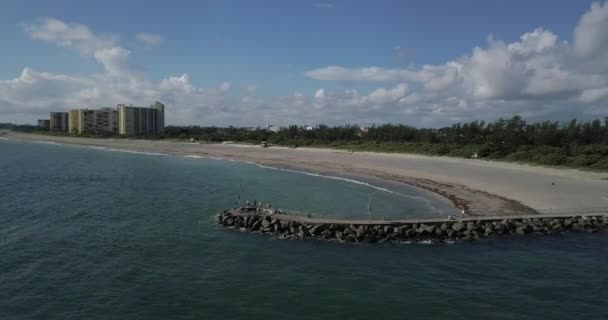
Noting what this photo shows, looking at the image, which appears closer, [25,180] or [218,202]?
[218,202]

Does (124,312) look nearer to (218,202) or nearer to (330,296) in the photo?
(330,296)

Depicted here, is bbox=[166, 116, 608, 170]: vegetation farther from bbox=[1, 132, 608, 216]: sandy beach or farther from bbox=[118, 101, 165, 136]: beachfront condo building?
bbox=[118, 101, 165, 136]: beachfront condo building

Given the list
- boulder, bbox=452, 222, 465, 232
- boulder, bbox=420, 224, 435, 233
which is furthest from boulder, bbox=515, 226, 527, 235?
boulder, bbox=420, 224, 435, 233

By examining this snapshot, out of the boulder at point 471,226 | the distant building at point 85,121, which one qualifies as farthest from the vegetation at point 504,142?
the distant building at point 85,121

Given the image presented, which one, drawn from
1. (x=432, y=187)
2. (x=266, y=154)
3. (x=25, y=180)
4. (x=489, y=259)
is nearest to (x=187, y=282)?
(x=489, y=259)

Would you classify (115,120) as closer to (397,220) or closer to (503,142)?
(503,142)

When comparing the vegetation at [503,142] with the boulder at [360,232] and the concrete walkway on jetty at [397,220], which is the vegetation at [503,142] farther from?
the boulder at [360,232]

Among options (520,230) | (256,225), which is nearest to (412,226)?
(520,230)
